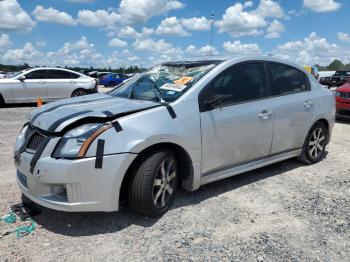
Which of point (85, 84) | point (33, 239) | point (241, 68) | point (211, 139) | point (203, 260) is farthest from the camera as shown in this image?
point (85, 84)

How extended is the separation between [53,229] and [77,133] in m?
0.97

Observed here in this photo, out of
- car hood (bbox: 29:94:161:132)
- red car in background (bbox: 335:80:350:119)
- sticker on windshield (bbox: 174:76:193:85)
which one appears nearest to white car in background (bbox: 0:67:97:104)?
red car in background (bbox: 335:80:350:119)

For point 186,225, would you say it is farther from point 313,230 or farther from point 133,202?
point 313,230

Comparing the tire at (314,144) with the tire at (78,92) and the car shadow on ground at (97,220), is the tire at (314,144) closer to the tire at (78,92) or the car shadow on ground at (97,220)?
the car shadow on ground at (97,220)

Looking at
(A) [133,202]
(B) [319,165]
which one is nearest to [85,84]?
(B) [319,165]

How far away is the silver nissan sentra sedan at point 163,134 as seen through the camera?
314cm

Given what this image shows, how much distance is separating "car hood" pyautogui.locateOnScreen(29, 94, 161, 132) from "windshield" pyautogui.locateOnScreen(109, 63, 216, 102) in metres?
0.22

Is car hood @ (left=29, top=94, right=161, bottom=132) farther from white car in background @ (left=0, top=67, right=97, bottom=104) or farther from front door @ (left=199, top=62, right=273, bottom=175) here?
white car in background @ (left=0, top=67, right=97, bottom=104)

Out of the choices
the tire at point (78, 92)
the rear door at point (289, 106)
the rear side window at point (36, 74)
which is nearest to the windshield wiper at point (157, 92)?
the rear door at point (289, 106)

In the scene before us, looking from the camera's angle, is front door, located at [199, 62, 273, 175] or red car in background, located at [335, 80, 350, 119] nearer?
front door, located at [199, 62, 273, 175]

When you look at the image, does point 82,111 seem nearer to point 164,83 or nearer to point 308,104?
point 164,83

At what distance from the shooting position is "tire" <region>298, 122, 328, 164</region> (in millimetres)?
5395

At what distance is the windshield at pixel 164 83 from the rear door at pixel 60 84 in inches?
386

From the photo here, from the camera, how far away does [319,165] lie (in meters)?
5.62
